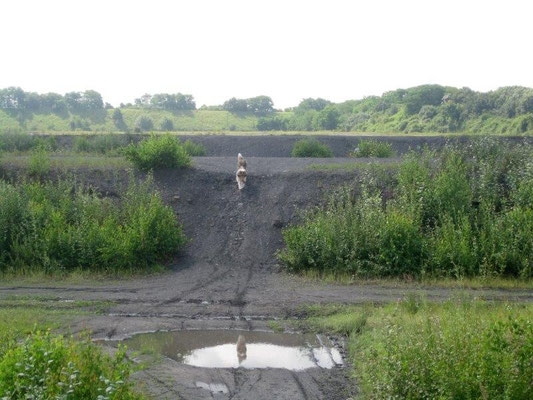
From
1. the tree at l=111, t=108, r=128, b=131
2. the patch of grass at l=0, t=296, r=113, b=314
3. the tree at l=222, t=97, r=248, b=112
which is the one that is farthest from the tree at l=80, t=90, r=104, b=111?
the patch of grass at l=0, t=296, r=113, b=314

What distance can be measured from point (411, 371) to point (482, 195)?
13.1m

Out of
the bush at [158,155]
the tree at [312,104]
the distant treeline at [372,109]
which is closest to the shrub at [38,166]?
the bush at [158,155]

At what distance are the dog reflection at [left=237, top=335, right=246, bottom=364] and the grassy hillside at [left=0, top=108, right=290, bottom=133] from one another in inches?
2020

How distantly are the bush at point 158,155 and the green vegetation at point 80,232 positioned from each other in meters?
2.99

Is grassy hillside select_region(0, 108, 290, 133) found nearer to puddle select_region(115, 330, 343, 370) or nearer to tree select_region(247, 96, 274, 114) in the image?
tree select_region(247, 96, 274, 114)

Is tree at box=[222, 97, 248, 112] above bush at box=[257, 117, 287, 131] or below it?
above

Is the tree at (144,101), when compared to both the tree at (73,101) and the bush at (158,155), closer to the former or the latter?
the tree at (73,101)

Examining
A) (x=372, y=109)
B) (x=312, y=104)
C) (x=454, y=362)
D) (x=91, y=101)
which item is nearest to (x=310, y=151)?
(x=454, y=362)

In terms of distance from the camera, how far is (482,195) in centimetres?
1962

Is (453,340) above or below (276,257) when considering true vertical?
above

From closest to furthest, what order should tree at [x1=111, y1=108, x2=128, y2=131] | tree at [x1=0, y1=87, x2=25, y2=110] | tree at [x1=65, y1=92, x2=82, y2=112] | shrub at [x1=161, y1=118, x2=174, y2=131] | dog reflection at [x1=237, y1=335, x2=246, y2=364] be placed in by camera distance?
dog reflection at [x1=237, y1=335, x2=246, y2=364]
shrub at [x1=161, y1=118, x2=174, y2=131]
tree at [x1=0, y1=87, x2=25, y2=110]
tree at [x1=111, y1=108, x2=128, y2=131]
tree at [x1=65, y1=92, x2=82, y2=112]

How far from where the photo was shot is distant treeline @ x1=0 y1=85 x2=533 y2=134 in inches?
1912

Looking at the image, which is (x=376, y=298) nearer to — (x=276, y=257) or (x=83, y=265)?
(x=276, y=257)

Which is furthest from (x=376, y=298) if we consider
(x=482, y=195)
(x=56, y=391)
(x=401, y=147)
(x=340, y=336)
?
(x=401, y=147)
